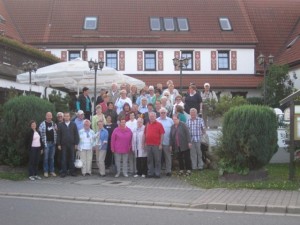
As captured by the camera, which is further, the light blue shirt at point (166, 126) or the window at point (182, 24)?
the window at point (182, 24)

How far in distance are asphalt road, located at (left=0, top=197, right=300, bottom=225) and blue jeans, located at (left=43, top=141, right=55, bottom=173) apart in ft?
14.2

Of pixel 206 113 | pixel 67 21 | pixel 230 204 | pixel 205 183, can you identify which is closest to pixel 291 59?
pixel 67 21

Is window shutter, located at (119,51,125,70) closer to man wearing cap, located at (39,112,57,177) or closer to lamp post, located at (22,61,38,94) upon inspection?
lamp post, located at (22,61,38,94)

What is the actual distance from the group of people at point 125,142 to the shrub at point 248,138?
5.46 ft

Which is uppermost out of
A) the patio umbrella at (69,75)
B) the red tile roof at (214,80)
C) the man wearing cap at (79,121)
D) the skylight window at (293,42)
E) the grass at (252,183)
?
the skylight window at (293,42)

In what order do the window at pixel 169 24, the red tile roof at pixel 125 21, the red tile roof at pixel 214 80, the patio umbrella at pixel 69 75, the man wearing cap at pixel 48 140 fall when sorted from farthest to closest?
the window at pixel 169 24 < the red tile roof at pixel 125 21 < the red tile roof at pixel 214 80 < the patio umbrella at pixel 69 75 < the man wearing cap at pixel 48 140

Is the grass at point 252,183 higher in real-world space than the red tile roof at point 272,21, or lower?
lower

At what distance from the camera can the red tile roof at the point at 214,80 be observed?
38312 mm

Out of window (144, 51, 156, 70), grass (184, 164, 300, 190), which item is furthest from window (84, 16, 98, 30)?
grass (184, 164, 300, 190)

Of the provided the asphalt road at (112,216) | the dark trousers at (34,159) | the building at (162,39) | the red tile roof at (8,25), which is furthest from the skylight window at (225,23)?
the asphalt road at (112,216)

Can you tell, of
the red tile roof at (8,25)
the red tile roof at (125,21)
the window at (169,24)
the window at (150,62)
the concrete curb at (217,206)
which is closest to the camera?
the concrete curb at (217,206)

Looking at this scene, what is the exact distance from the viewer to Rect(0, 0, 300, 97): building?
3891 centimetres

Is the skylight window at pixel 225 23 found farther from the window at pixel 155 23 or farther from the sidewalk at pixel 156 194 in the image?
the sidewalk at pixel 156 194

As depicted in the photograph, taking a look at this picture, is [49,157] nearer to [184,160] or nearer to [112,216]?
[184,160]
